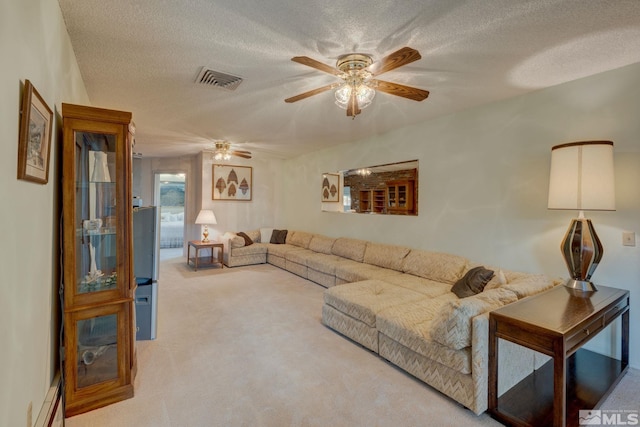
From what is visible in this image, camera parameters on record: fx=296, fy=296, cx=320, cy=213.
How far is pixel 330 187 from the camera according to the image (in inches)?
230

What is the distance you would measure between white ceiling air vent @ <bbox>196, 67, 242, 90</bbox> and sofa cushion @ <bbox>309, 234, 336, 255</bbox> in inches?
131

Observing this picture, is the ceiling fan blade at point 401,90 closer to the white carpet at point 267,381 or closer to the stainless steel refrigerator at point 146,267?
the white carpet at point 267,381

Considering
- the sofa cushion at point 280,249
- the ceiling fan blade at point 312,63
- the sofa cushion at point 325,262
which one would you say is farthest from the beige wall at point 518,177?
the sofa cushion at point 280,249

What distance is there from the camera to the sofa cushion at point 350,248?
4.83 m

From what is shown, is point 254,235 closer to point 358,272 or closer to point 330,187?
point 330,187

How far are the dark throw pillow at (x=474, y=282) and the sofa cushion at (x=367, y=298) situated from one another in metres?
0.39

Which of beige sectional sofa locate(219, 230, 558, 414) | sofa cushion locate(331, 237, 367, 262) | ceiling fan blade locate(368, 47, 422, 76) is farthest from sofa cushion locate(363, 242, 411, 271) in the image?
ceiling fan blade locate(368, 47, 422, 76)

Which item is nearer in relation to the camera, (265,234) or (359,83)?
(359,83)

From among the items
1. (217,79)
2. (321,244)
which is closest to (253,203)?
(321,244)

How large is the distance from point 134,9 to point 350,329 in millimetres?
2954

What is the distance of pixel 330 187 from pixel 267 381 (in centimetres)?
405

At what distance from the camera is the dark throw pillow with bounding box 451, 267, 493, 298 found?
9.18ft

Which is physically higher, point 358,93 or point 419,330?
point 358,93

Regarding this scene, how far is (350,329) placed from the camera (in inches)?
114
